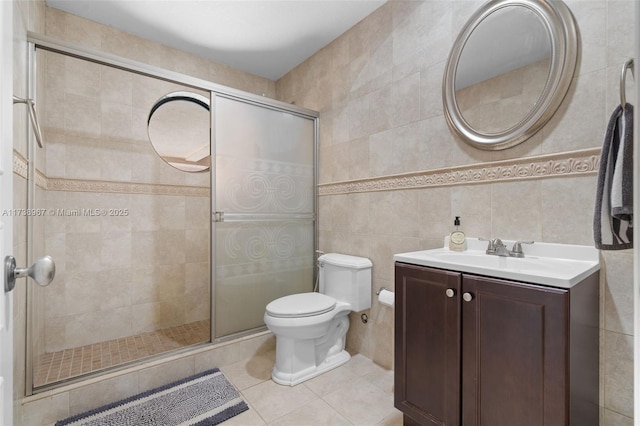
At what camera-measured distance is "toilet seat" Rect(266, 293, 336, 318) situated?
183cm

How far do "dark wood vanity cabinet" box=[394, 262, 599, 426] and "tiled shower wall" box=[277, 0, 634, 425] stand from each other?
223 mm

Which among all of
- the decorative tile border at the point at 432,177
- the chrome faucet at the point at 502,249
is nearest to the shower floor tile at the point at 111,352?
the decorative tile border at the point at 432,177

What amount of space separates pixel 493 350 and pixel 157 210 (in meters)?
2.56

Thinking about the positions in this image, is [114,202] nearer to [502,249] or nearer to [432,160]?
[432,160]

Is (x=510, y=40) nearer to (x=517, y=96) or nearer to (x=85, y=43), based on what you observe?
(x=517, y=96)

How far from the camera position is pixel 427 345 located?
1288mm

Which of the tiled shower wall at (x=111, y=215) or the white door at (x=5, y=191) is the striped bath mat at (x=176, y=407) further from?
the white door at (x=5, y=191)

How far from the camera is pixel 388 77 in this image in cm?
205

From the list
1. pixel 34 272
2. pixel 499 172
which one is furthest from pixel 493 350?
pixel 34 272

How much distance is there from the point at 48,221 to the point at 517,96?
300cm

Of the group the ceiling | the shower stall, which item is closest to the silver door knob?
the shower stall

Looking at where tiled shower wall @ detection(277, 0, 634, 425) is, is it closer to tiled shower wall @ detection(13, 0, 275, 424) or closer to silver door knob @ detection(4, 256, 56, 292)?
tiled shower wall @ detection(13, 0, 275, 424)

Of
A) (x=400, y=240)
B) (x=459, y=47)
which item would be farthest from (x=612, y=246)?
(x=459, y=47)

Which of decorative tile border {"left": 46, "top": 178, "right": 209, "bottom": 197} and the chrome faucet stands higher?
decorative tile border {"left": 46, "top": 178, "right": 209, "bottom": 197}
